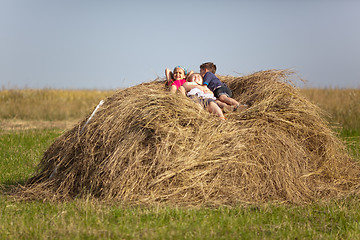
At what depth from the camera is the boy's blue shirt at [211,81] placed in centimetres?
743

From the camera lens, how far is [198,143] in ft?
18.9

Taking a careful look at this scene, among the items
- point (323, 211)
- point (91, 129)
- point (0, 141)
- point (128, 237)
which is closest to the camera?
point (128, 237)

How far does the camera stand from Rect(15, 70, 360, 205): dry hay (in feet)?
18.4

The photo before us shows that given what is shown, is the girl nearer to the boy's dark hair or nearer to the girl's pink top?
the girl's pink top

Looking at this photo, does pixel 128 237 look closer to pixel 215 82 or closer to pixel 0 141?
pixel 215 82

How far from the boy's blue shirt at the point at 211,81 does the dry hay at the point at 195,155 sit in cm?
54

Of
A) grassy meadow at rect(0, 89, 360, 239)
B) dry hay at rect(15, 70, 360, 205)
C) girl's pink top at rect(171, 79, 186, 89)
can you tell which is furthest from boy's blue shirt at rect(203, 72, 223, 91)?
grassy meadow at rect(0, 89, 360, 239)

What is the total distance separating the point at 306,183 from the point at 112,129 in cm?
300

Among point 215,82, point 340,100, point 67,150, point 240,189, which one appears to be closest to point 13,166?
point 67,150

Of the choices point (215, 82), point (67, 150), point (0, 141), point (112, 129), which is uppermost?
point (215, 82)

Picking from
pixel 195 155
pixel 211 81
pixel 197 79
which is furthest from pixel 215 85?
pixel 195 155

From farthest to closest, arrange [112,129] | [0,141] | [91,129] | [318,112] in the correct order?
[0,141] → [318,112] → [91,129] → [112,129]

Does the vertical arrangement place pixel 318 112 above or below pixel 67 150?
above

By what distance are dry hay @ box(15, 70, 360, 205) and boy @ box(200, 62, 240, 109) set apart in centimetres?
34
